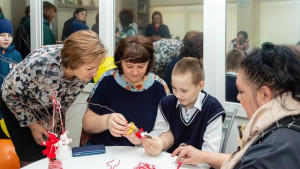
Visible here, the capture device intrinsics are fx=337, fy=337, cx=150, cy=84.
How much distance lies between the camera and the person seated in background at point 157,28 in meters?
2.91

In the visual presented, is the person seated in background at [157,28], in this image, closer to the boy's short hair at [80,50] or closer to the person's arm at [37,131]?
the boy's short hair at [80,50]

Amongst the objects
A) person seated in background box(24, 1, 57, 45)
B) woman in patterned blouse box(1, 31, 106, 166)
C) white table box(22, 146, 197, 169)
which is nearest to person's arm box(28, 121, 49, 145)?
woman in patterned blouse box(1, 31, 106, 166)

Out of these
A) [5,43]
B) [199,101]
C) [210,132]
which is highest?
[5,43]

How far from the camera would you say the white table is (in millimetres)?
1602

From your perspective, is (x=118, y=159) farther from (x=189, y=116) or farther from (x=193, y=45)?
(x=193, y=45)

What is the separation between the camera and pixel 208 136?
1.82 meters

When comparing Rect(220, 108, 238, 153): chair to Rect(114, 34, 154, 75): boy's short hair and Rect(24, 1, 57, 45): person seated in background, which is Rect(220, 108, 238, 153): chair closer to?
Rect(114, 34, 154, 75): boy's short hair

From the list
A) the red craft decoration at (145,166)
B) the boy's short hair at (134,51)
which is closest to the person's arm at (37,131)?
the boy's short hair at (134,51)

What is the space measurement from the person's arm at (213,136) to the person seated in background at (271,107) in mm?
603

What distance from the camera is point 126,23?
3.24 m

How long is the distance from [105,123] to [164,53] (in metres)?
1.11

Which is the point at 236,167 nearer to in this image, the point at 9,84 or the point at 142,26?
the point at 9,84

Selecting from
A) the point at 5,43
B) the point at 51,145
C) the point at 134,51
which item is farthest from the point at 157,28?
the point at 51,145

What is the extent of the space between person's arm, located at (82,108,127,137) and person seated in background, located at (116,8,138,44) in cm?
132
